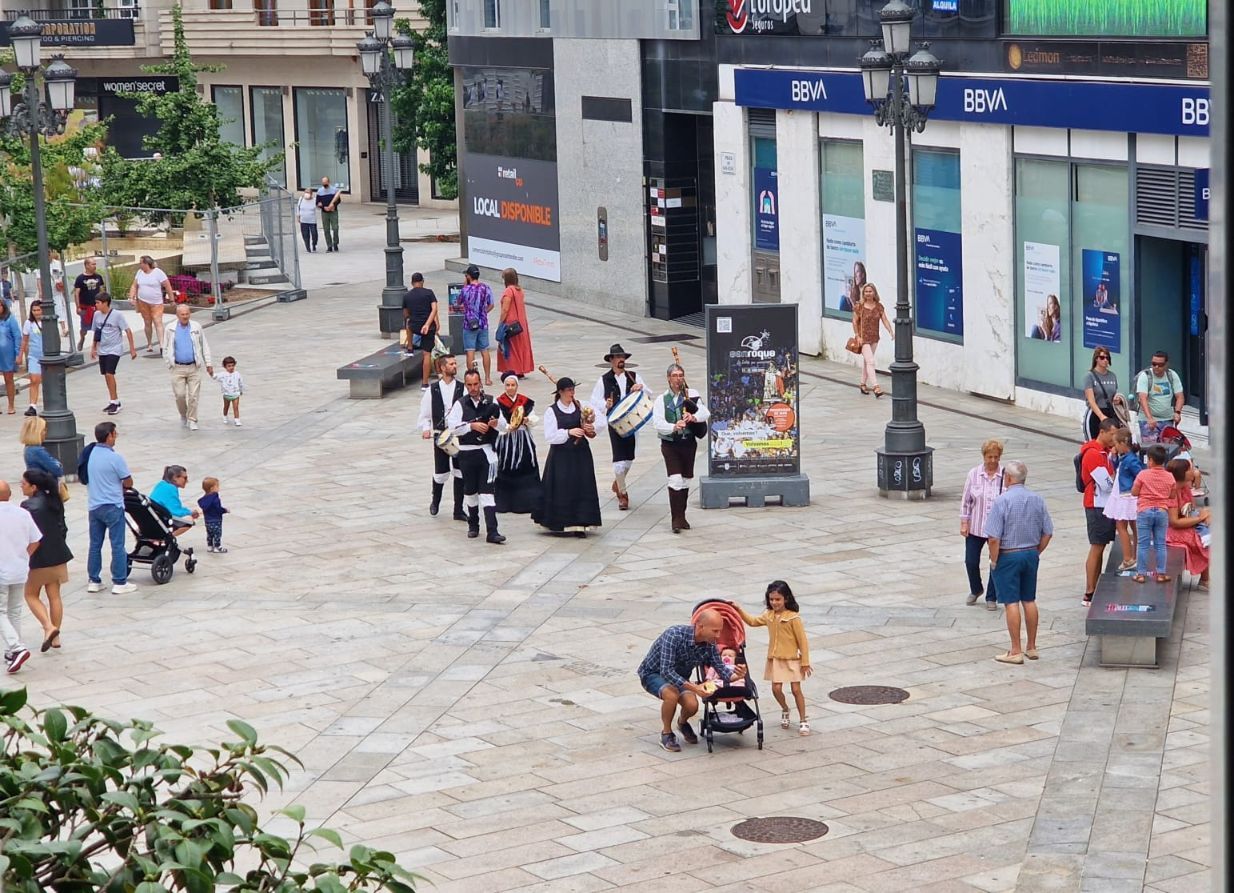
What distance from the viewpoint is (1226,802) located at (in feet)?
5.92

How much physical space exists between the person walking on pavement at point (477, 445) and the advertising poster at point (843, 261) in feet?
33.4

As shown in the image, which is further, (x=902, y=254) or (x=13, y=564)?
(x=902, y=254)

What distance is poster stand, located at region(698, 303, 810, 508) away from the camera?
18953 millimetres

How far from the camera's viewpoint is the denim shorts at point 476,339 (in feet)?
88.2

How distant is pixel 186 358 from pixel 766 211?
10071 millimetres

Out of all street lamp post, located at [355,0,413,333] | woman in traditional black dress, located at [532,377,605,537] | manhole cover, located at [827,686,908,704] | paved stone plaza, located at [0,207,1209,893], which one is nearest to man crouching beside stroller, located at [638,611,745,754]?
paved stone plaza, located at [0,207,1209,893]

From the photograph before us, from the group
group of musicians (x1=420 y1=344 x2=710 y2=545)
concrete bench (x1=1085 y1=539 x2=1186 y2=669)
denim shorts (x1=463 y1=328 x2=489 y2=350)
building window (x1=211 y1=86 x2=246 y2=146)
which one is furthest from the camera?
building window (x1=211 y1=86 x2=246 y2=146)

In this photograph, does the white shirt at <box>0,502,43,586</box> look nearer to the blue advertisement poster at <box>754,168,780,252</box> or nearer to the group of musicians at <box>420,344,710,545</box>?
the group of musicians at <box>420,344,710,545</box>

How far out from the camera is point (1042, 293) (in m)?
23.7

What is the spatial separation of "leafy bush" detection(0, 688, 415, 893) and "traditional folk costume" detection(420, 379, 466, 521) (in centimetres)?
1340

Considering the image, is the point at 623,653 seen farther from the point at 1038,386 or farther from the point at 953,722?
the point at 1038,386

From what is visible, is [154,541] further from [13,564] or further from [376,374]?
[376,374]

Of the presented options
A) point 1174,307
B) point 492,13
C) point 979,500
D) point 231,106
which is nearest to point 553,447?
point 979,500

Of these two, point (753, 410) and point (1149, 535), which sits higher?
point (753, 410)
